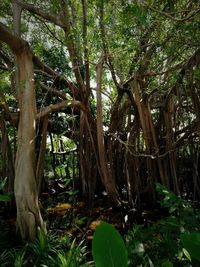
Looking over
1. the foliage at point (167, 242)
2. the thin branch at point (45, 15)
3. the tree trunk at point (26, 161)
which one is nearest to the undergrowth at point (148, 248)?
the foliage at point (167, 242)

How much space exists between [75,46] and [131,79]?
89cm

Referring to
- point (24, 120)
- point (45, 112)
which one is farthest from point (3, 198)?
point (45, 112)

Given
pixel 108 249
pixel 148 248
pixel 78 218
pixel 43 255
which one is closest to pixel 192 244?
pixel 108 249

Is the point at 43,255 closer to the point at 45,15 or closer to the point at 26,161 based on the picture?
the point at 26,161

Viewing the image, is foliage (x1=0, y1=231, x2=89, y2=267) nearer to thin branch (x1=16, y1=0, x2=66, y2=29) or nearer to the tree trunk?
the tree trunk

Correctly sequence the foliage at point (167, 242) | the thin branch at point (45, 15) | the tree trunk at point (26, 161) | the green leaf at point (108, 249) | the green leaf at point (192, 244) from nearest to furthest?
the green leaf at point (108, 249) → the green leaf at point (192, 244) → the foliage at point (167, 242) → the tree trunk at point (26, 161) → the thin branch at point (45, 15)

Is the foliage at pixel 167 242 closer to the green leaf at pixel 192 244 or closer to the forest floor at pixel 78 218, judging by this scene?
the green leaf at pixel 192 244

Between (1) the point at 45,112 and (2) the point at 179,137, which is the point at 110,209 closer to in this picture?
(2) the point at 179,137

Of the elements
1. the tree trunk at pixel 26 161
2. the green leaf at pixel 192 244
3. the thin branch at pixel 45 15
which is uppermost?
the thin branch at pixel 45 15

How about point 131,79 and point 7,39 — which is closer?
point 7,39

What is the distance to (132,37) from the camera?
119 inches

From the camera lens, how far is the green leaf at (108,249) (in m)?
1.09

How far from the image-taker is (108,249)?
110 cm

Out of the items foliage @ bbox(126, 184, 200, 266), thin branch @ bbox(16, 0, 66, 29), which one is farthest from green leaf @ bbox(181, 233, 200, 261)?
thin branch @ bbox(16, 0, 66, 29)
